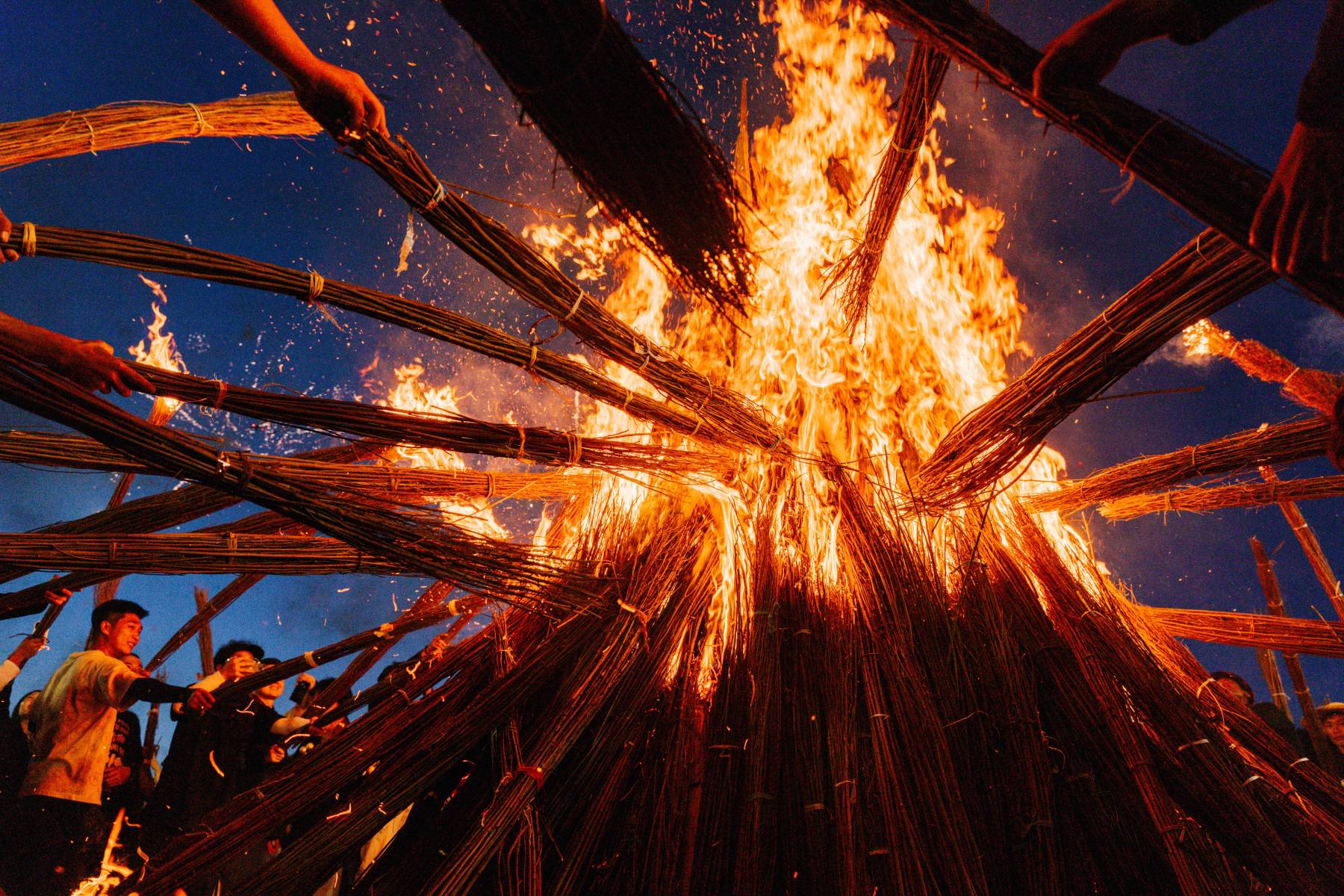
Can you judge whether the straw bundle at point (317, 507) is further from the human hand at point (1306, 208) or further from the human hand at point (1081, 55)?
the human hand at point (1306, 208)

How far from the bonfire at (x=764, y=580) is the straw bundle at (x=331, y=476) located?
2 centimetres

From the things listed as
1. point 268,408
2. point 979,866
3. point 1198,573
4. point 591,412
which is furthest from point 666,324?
point 1198,573

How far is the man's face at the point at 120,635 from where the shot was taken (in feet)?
15.0

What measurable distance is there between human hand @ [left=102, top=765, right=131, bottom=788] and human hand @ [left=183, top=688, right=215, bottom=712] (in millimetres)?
536

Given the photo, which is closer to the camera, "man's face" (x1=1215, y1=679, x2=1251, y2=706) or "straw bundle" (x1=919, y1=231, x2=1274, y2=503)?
"straw bundle" (x1=919, y1=231, x2=1274, y2=503)

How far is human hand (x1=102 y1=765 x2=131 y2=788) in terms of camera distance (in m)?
4.44

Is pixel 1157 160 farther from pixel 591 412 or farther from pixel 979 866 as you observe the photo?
pixel 591 412

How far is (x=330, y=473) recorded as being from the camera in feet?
10.9

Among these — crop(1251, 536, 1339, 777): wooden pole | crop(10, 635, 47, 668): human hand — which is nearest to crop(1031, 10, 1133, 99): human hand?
crop(1251, 536, 1339, 777): wooden pole

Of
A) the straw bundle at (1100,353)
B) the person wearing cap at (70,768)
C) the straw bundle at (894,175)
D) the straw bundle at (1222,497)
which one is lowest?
the person wearing cap at (70,768)

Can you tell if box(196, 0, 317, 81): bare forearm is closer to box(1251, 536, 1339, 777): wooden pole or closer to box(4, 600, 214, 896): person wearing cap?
box(4, 600, 214, 896): person wearing cap

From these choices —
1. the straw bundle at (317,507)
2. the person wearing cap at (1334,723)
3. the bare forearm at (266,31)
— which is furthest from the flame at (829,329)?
the person wearing cap at (1334,723)

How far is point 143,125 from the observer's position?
313cm

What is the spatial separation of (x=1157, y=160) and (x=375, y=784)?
12.5ft
